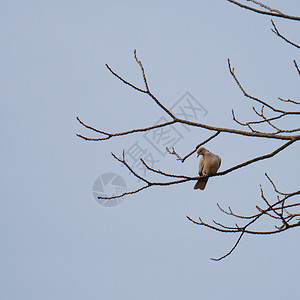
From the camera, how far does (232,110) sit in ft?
10.5

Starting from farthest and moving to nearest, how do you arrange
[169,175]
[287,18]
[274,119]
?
1. [274,119]
2. [169,175]
3. [287,18]

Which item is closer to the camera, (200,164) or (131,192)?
(131,192)

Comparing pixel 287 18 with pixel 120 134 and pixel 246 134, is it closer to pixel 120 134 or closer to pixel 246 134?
pixel 246 134

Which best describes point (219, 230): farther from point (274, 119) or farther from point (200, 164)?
point (200, 164)

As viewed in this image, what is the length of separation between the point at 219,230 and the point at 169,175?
0.51 m

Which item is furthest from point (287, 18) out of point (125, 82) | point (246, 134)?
point (125, 82)

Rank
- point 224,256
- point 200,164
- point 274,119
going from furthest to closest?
point 200,164 < point 274,119 < point 224,256

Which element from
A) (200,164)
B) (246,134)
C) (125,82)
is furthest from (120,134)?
(200,164)

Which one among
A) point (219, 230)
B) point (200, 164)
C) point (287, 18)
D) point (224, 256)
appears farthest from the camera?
point (200, 164)

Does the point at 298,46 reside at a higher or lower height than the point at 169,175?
higher

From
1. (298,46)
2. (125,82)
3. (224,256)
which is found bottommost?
(224,256)

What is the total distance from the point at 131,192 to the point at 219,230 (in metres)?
0.59

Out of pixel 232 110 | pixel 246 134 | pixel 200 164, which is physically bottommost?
pixel 246 134

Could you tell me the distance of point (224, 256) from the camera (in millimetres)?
3156
